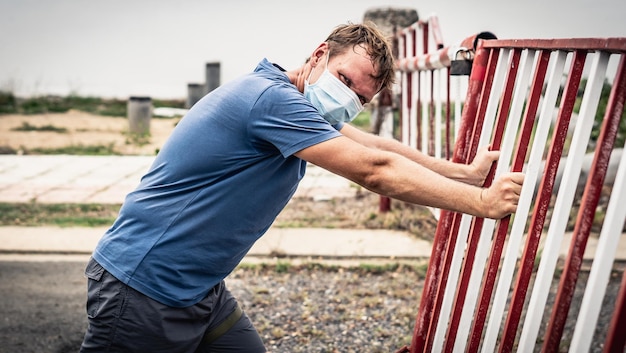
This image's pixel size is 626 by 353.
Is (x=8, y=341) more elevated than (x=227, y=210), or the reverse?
(x=227, y=210)

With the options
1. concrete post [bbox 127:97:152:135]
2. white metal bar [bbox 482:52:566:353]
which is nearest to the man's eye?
white metal bar [bbox 482:52:566:353]

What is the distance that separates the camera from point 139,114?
397 inches

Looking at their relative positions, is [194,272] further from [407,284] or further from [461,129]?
[407,284]

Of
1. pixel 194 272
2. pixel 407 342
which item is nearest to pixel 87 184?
pixel 407 342

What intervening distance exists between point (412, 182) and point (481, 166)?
1.82 ft

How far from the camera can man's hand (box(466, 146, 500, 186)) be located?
7.31ft

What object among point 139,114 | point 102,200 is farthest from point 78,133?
point 102,200

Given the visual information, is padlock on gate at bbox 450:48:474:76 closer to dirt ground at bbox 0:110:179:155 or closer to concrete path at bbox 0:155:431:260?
concrete path at bbox 0:155:431:260

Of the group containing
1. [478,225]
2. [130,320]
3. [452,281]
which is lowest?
[130,320]

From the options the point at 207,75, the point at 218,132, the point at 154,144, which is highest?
the point at 218,132

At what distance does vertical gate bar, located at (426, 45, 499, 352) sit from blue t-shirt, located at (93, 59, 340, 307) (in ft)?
2.20

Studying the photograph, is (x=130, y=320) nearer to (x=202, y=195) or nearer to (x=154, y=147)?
(x=202, y=195)

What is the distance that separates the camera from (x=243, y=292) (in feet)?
13.7

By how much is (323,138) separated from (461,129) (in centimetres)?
78
